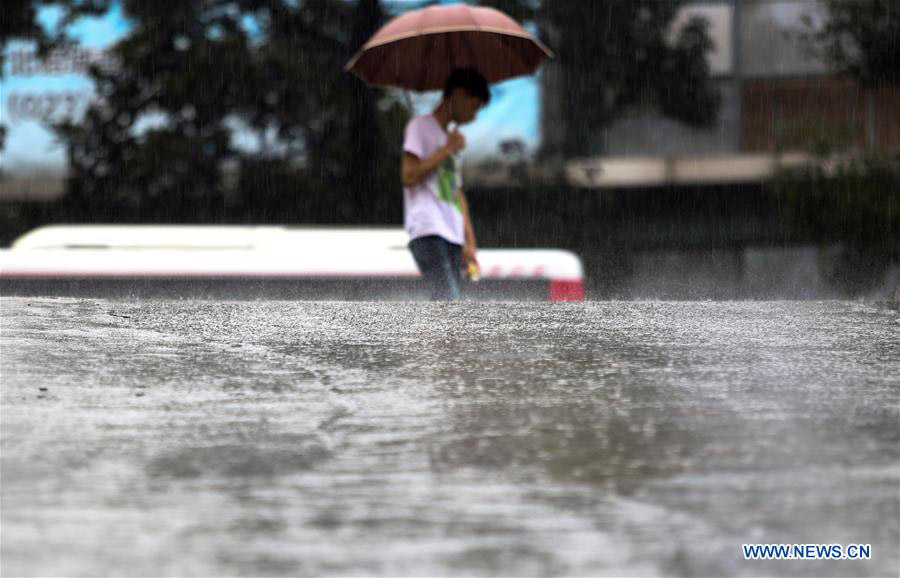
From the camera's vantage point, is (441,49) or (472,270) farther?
(441,49)

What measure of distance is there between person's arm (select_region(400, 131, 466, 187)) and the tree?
7.45 m

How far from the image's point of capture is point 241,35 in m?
14.4

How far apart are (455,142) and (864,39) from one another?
8.86 meters

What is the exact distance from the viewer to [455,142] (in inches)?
269

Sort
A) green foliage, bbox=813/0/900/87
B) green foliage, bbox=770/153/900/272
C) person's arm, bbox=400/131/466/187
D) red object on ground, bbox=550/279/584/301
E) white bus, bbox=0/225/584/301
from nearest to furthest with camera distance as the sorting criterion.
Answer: person's arm, bbox=400/131/466/187, red object on ground, bbox=550/279/584/301, white bus, bbox=0/225/584/301, green foliage, bbox=770/153/900/272, green foliage, bbox=813/0/900/87

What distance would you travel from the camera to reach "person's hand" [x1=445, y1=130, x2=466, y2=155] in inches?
268

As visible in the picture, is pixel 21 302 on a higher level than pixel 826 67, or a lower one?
lower

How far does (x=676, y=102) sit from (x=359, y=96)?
3.00m

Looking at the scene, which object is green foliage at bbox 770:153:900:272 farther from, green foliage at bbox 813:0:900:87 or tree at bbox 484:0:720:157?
tree at bbox 484:0:720:157

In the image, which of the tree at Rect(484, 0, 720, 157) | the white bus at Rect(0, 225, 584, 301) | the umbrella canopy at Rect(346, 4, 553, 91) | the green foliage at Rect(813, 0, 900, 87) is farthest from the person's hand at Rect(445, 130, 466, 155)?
the green foliage at Rect(813, 0, 900, 87)

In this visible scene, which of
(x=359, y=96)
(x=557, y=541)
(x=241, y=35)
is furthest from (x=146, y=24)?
(x=557, y=541)

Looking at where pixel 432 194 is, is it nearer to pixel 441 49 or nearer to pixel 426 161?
pixel 426 161

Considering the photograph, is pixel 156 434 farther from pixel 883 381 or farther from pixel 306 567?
pixel 883 381

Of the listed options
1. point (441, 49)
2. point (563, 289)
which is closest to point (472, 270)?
point (441, 49)
